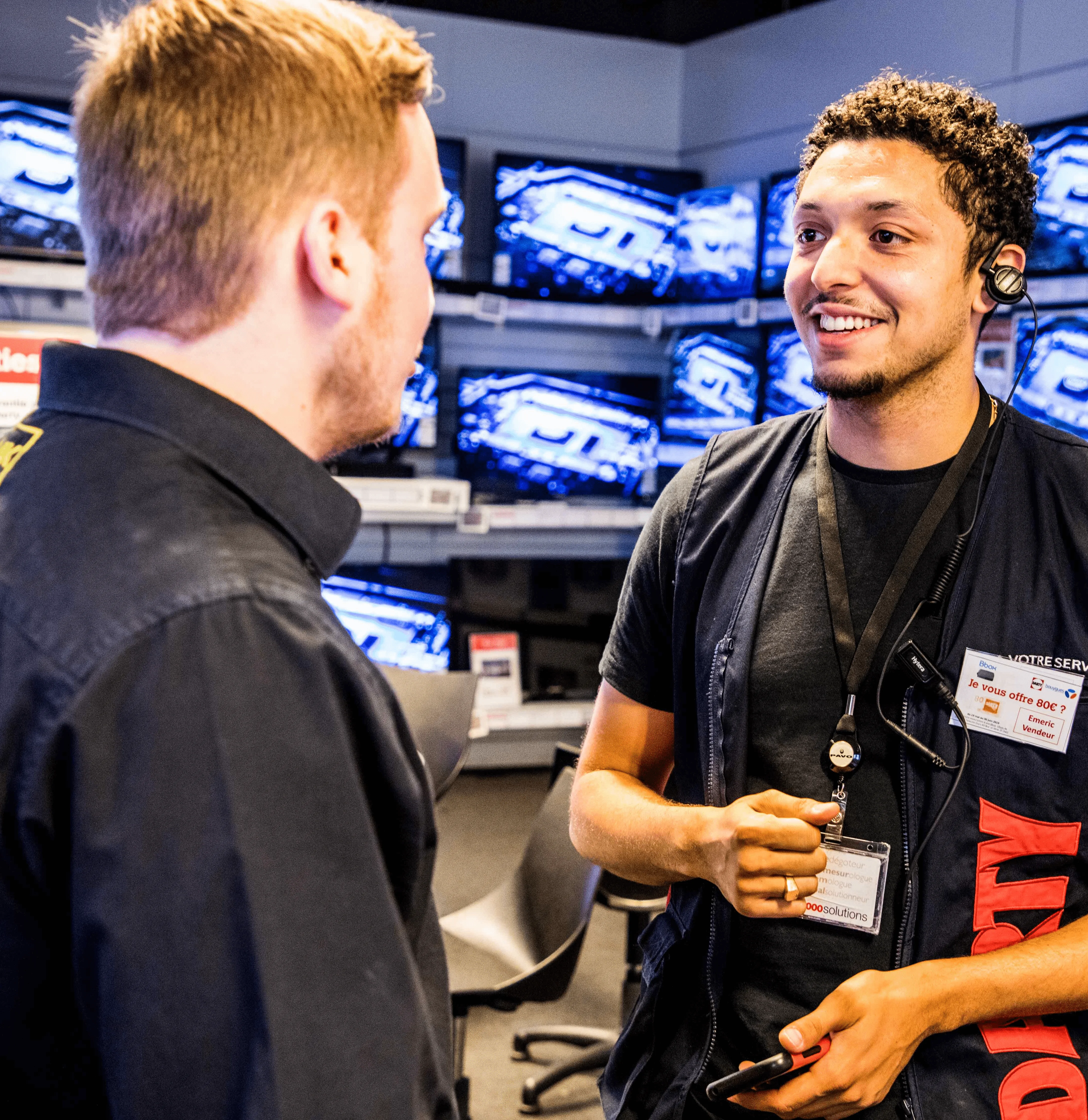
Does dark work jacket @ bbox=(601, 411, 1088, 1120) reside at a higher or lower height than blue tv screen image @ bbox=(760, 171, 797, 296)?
lower

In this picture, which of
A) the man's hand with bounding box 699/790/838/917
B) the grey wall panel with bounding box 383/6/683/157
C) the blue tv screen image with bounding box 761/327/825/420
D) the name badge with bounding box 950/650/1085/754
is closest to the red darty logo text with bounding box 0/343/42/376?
the man's hand with bounding box 699/790/838/917

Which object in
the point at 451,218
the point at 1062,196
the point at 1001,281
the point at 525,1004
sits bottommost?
the point at 525,1004

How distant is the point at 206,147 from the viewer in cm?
70

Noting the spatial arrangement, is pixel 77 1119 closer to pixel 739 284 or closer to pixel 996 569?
pixel 996 569

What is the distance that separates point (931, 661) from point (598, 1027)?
234 centimetres

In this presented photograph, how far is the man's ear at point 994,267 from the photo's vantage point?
54.1 inches

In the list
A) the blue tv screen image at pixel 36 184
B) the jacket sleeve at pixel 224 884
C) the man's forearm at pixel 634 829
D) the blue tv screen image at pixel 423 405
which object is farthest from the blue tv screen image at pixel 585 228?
the jacket sleeve at pixel 224 884

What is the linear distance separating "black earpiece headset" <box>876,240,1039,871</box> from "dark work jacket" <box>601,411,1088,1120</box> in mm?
11

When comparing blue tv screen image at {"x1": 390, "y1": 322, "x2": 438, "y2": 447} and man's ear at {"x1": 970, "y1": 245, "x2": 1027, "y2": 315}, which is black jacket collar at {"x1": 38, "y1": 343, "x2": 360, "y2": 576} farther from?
blue tv screen image at {"x1": 390, "y1": 322, "x2": 438, "y2": 447}

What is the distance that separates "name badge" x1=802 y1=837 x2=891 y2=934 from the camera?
3.87ft

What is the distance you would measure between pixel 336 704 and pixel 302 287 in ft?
0.93

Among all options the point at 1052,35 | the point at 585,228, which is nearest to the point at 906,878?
the point at 1052,35

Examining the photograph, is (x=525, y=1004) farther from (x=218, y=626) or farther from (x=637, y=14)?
(x=637, y=14)

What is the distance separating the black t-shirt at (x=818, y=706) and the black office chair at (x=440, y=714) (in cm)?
151
